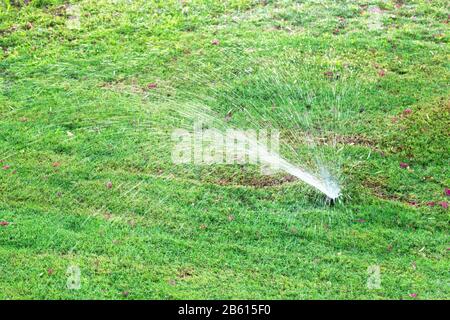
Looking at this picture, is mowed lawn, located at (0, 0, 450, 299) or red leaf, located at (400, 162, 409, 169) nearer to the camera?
mowed lawn, located at (0, 0, 450, 299)

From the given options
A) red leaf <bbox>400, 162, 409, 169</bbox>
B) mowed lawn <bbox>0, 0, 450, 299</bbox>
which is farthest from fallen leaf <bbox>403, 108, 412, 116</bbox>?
red leaf <bbox>400, 162, 409, 169</bbox>

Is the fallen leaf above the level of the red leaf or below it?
above

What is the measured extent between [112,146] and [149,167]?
69 cm

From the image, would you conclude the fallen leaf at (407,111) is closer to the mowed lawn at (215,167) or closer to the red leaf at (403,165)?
the mowed lawn at (215,167)

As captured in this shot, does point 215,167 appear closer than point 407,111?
Yes

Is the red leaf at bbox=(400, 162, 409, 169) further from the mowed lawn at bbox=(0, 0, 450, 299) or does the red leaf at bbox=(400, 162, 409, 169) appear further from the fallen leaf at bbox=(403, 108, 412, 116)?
the fallen leaf at bbox=(403, 108, 412, 116)

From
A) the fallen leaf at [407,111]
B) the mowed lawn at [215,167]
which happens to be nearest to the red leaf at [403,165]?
the mowed lawn at [215,167]

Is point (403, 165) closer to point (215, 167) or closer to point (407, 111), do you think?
point (407, 111)

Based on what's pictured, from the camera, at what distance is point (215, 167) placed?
787 centimetres

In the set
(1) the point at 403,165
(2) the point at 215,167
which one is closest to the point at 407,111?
(1) the point at 403,165

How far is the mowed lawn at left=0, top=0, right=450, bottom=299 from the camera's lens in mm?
6387

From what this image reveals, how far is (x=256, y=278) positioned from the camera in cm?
628

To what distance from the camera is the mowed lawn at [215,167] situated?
639cm

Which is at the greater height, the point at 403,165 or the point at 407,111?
the point at 407,111
